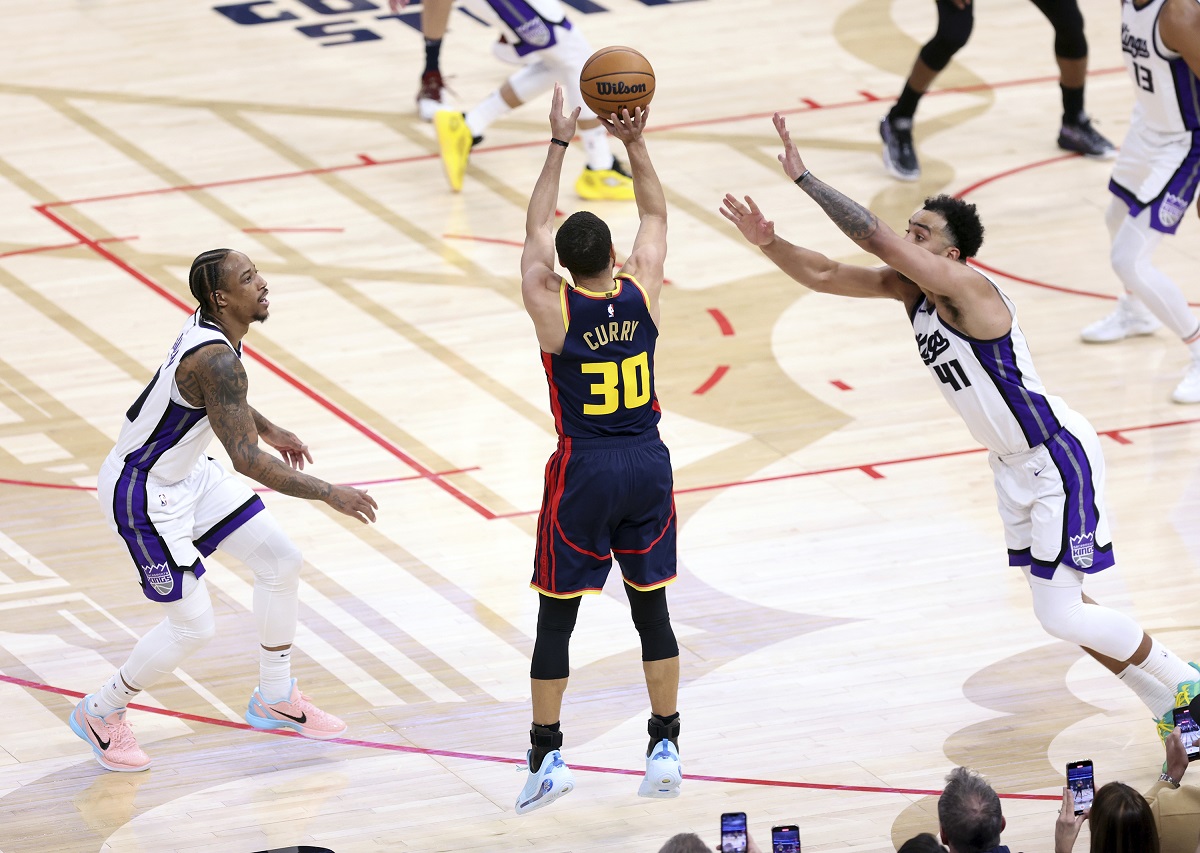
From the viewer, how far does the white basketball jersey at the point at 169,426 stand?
616 centimetres

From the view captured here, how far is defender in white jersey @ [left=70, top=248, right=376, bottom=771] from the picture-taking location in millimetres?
6043

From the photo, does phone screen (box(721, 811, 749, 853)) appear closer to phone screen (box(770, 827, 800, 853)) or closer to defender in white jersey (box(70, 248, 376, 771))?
phone screen (box(770, 827, 800, 853))

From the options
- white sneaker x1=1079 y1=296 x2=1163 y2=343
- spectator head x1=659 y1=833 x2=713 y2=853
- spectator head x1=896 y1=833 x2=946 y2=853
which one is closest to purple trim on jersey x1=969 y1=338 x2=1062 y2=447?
spectator head x1=896 y1=833 x2=946 y2=853

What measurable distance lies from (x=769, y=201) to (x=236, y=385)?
6.08 meters

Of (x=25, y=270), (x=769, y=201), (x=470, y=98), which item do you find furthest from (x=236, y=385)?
(x=470, y=98)

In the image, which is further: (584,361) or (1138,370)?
(1138,370)

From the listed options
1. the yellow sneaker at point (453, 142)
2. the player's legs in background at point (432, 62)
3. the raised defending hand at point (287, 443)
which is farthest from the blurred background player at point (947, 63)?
the raised defending hand at point (287, 443)

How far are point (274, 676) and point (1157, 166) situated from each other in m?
5.00

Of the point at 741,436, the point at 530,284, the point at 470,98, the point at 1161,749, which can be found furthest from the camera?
the point at 470,98

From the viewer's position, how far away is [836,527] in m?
8.23

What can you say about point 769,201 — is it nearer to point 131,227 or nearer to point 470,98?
point 470,98

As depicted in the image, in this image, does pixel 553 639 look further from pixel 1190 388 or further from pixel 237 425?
pixel 1190 388

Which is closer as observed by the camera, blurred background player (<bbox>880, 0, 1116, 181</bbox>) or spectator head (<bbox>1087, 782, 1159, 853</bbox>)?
spectator head (<bbox>1087, 782, 1159, 853</bbox>)

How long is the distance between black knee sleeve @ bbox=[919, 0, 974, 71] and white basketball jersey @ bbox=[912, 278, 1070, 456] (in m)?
5.65
